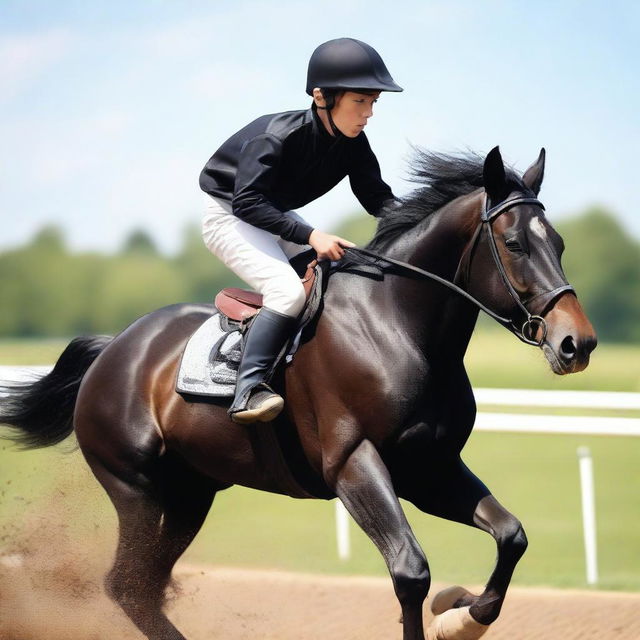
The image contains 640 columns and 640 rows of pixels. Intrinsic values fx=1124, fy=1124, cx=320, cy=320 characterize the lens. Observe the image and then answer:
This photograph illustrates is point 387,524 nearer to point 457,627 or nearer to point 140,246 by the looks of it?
point 457,627

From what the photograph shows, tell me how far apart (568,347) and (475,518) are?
87 cm

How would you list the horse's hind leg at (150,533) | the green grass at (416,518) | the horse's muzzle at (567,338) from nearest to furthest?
the horse's muzzle at (567,338) → the horse's hind leg at (150,533) → the green grass at (416,518)

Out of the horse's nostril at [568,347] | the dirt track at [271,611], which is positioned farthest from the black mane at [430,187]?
the dirt track at [271,611]

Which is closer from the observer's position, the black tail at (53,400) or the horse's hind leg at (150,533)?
the horse's hind leg at (150,533)

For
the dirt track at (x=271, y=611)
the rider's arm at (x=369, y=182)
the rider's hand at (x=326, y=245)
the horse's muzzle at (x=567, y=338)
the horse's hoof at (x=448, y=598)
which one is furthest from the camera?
the dirt track at (x=271, y=611)

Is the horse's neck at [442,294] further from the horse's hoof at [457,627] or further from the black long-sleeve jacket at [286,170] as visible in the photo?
the horse's hoof at [457,627]

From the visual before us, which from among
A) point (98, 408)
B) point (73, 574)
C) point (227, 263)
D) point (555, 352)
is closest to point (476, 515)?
point (555, 352)

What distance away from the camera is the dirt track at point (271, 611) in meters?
5.52

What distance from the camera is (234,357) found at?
465cm

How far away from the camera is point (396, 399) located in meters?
4.16

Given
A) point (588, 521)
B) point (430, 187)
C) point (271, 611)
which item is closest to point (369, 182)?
point (430, 187)

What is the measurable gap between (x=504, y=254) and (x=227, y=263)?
1279mm

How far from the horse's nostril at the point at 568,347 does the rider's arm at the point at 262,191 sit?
3.63ft

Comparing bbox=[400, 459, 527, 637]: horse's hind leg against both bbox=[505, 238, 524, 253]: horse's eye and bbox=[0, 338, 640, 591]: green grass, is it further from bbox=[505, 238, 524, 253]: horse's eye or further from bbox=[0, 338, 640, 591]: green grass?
bbox=[505, 238, 524, 253]: horse's eye
